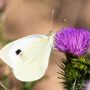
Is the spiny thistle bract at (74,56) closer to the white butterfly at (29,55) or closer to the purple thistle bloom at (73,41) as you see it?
the purple thistle bloom at (73,41)

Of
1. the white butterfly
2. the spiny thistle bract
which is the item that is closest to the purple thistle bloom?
the spiny thistle bract

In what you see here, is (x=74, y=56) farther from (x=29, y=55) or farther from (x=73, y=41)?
(x=29, y=55)

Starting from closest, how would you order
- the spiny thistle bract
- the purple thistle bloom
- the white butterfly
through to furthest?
1. the spiny thistle bract
2. the purple thistle bloom
3. the white butterfly

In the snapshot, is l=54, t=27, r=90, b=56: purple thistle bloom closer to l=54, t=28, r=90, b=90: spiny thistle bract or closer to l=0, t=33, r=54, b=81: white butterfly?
l=54, t=28, r=90, b=90: spiny thistle bract

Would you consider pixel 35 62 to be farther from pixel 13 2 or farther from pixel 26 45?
pixel 13 2

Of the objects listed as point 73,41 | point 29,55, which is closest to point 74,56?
point 73,41

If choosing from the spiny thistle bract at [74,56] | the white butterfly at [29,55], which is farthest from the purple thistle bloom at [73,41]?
the white butterfly at [29,55]
